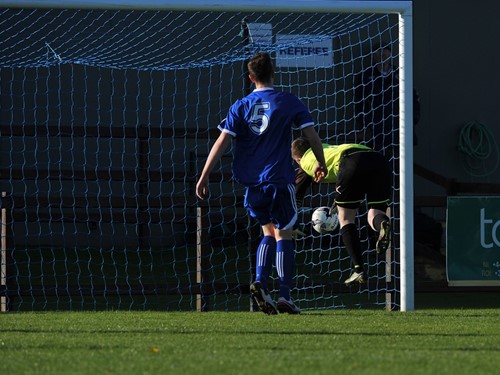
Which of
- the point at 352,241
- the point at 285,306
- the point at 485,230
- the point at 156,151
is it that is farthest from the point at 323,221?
the point at 156,151

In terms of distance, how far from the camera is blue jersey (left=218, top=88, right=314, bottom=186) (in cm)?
935

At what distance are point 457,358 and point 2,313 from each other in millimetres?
4817

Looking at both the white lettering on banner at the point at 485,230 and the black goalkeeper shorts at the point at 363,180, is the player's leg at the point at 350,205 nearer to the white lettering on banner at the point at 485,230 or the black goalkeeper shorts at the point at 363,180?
the black goalkeeper shorts at the point at 363,180

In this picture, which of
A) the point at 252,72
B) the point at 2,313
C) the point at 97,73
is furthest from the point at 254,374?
the point at 97,73

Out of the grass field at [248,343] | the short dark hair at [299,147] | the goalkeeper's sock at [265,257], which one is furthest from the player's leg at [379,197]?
the goalkeeper's sock at [265,257]

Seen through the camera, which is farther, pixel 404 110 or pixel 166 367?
pixel 404 110

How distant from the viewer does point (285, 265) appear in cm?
940

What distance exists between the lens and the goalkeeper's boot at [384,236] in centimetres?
1030

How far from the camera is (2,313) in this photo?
33.2 ft

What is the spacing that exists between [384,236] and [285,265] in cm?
125

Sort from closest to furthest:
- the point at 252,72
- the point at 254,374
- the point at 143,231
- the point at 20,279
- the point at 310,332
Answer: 1. the point at 254,374
2. the point at 310,332
3. the point at 252,72
4. the point at 20,279
5. the point at 143,231

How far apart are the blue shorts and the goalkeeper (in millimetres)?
862

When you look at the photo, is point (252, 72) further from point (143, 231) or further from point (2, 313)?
point (143, 231)

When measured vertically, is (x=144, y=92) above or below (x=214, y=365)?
above
